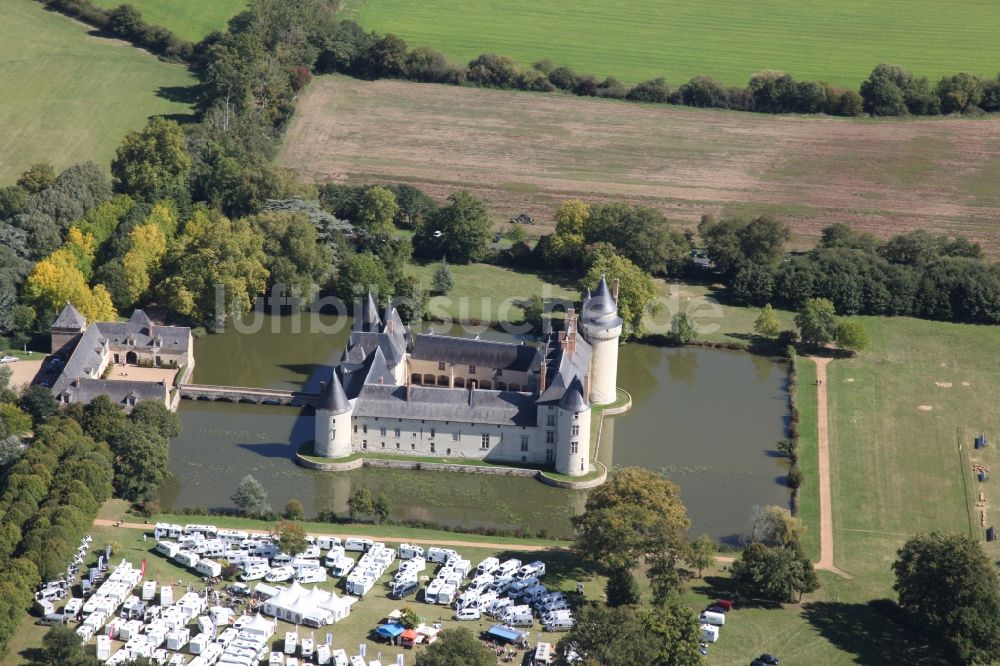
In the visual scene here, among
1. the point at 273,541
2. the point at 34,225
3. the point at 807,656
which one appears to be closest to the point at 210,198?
the point at 34,225

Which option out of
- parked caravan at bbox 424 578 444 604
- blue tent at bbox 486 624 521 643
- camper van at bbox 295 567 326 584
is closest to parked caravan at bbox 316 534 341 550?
camper van at bbox 295 567 326 584

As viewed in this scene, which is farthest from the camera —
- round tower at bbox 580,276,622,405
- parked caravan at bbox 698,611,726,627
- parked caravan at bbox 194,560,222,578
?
round tower at bbox 580,276,622,405

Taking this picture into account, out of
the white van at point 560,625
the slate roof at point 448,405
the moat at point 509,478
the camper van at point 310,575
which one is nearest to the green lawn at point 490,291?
the moat at point 509,478

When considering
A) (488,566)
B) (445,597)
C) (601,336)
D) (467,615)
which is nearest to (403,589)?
(445,597)

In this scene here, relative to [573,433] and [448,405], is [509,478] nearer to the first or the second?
[573,433]

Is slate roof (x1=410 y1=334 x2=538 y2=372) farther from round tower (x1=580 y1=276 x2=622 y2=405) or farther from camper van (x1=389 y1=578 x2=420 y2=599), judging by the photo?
camper van (x1=389 y1=578 x2=420 y2=599)

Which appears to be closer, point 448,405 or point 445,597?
point 445,597

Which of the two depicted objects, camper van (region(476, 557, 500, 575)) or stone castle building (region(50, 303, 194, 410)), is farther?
stone castle building (region(50, 303, 194, 410))

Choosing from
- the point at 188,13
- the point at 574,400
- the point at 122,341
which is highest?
the point at 188,13
